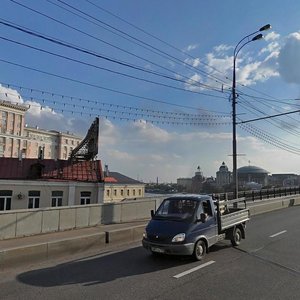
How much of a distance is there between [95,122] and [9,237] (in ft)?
142

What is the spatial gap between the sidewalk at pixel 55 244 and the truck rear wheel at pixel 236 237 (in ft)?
11.9

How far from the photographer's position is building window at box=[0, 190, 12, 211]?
4284 centimetres

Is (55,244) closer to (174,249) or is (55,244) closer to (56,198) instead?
(174,249)

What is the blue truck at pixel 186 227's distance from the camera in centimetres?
1041

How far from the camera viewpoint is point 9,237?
12.9 m

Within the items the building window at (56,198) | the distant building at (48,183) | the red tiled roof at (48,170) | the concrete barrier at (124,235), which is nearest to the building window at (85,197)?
the distant building at (48,183)

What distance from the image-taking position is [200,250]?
35.8 ft

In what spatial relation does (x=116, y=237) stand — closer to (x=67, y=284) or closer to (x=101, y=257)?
(x=101, y=257)

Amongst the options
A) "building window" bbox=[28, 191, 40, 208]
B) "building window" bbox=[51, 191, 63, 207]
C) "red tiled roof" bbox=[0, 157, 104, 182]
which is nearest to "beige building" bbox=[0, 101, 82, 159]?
"red tiled roof" bbox=[0, 157, 104, 182]

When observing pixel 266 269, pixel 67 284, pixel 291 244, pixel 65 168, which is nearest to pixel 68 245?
pixel 67 284

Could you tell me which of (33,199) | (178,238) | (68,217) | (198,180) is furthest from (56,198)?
(178,238)

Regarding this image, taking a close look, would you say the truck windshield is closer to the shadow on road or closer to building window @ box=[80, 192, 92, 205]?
the shadow on road

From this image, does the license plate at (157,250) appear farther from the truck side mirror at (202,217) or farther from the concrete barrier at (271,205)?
the concrete barrier at (271,205)

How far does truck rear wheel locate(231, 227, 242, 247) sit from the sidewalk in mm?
3624
